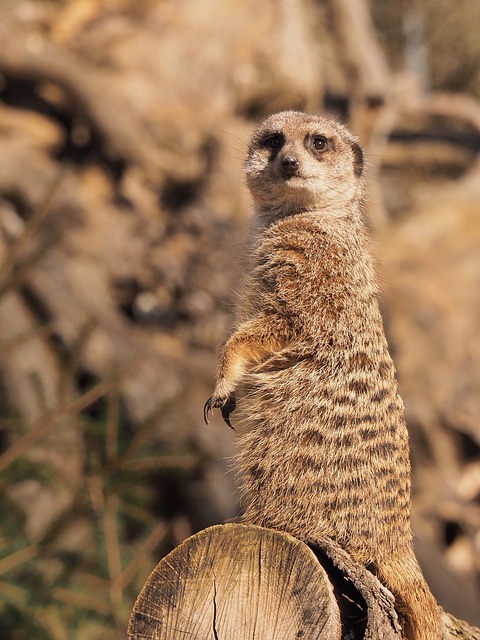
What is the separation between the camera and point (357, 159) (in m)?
3.14

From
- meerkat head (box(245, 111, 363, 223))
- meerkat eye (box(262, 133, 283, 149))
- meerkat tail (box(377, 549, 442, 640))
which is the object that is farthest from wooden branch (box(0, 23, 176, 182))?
meerkat tail (box(377, 549, 442, 640))

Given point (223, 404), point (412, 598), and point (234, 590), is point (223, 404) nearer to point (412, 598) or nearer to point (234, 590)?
point (234, 590)

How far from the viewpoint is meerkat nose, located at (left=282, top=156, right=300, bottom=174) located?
9.13ft

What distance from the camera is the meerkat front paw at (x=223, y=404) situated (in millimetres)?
2357

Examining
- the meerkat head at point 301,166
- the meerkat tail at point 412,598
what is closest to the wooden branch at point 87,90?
the meerkat head at point 301,166

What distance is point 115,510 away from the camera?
3.57m

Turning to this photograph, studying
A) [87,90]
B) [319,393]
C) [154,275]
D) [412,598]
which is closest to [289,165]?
[319,393]

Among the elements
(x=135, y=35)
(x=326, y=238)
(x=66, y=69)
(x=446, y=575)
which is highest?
(x=135, y=35)

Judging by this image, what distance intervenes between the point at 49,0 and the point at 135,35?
1.08 metres

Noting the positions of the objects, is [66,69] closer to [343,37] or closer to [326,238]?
[343,37]

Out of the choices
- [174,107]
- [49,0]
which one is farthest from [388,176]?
[49,0]

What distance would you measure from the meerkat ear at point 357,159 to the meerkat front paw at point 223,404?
110 centimetres

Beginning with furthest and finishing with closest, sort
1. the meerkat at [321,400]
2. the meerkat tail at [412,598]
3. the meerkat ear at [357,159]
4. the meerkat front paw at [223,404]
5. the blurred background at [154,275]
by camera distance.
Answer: the blurred background at [154,275] < the meerkat ear at [357,159] < the meerkat front paw at [223,404] < the meerkat at [321,400] < the meerkat tail at [412,598]

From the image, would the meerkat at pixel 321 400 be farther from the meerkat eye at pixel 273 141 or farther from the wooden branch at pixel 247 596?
the meerkat eye at pixel 273 141
